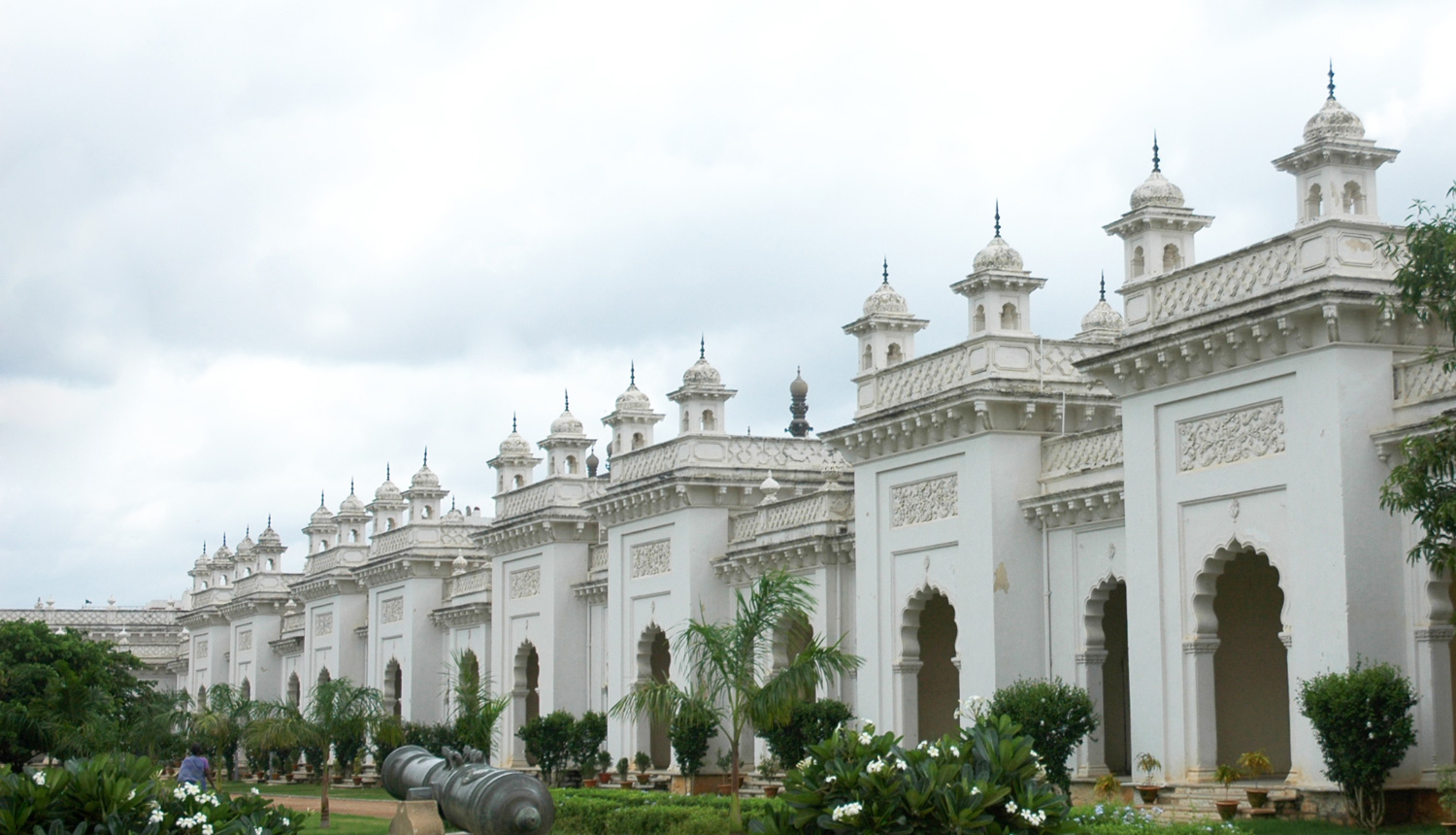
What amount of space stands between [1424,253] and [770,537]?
A: 15746mm

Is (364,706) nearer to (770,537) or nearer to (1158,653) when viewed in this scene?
(770,537)

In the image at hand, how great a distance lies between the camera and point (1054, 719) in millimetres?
22156

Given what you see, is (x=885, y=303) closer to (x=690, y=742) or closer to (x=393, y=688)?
(x=690, y=742)

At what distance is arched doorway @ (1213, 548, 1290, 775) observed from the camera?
912 inches

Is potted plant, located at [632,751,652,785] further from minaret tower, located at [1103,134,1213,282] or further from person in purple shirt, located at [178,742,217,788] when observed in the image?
minaret tower, located at [1103,134,1213,282]

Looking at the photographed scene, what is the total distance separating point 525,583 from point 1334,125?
23.6 metres

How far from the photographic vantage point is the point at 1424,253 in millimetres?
16281

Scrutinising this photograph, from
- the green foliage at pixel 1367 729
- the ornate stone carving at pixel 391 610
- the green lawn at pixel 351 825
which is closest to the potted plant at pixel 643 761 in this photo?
the green lawn at pixel 351 825

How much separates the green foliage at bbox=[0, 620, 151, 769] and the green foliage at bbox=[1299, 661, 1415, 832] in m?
21.6

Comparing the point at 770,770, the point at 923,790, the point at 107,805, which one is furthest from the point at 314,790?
the point at 923,790

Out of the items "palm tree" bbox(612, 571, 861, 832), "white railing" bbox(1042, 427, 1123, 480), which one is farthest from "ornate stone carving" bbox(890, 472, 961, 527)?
"palm tree" bbox(612, 571, 861, 832)

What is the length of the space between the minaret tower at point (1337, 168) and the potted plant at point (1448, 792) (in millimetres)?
5816

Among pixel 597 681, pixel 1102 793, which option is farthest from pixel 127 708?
pixel 1102 793

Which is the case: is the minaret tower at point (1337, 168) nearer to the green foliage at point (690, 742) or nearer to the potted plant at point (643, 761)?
the green foliage at point (690, 742)
